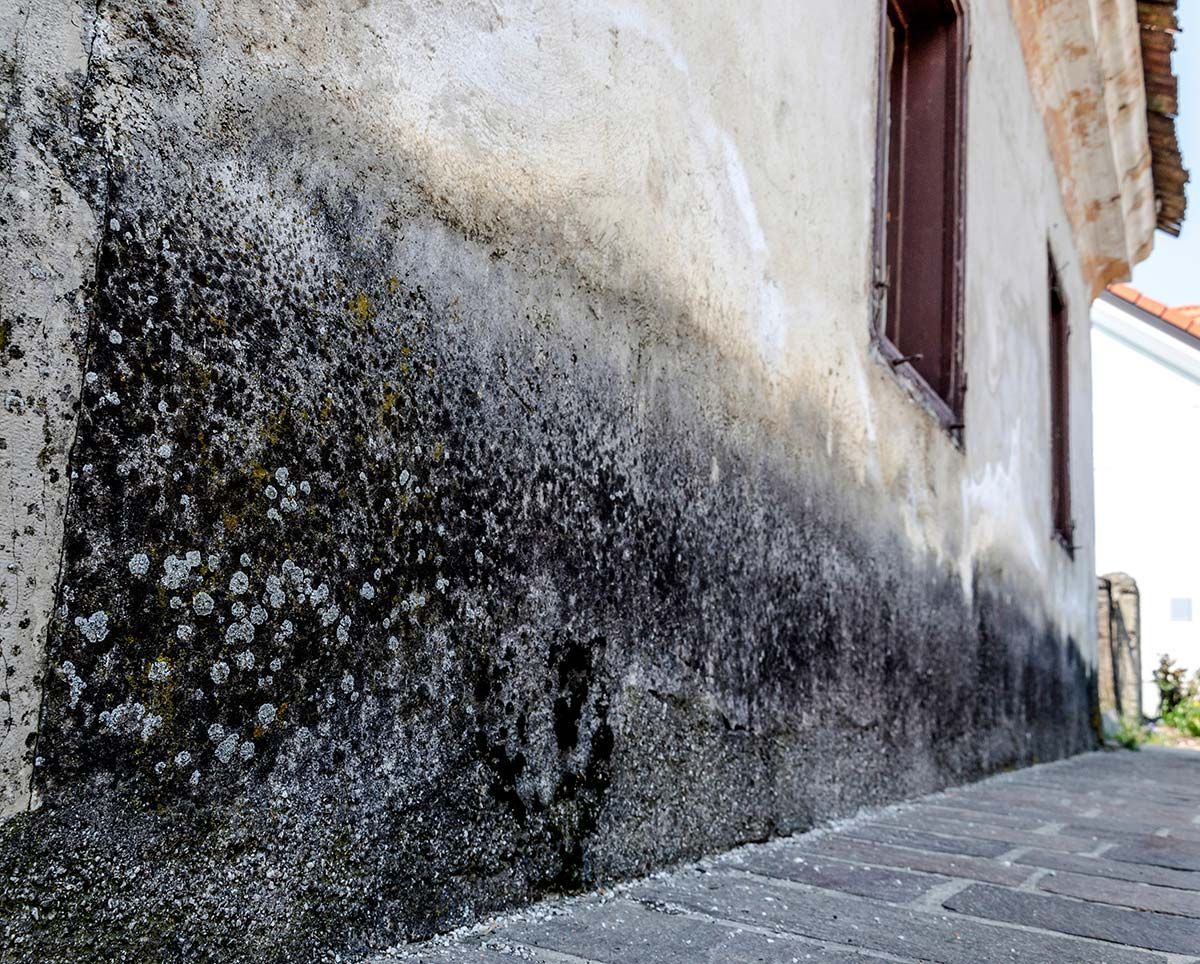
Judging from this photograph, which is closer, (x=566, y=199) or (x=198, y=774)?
(x=198, y=774)

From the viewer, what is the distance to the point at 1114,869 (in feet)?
6.73

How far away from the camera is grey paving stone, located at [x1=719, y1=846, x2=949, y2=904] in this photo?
67.4 inches

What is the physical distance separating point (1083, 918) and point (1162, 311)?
1403 centimetres

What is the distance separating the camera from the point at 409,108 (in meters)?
1.25

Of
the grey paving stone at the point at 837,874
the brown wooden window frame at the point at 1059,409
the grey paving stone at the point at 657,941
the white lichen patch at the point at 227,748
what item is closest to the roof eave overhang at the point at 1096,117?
the brown wooden window frame at the point at 1059,409

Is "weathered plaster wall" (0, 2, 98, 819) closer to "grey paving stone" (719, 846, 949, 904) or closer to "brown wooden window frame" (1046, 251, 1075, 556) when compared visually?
"grey paving stone" (719, 846, 949, 904)

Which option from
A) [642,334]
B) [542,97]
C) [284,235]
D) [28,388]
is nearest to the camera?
[28,388]

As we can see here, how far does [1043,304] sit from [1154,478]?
31.3ft

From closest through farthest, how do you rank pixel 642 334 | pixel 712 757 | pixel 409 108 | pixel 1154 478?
pixel 409 108, pixel 642 334, pixel 712 757, pixel 1154 478

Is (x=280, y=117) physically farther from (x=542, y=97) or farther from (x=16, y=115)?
(x=542, y=97)

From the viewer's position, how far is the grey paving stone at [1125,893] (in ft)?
5.66

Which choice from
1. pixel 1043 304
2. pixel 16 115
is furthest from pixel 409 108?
pixel 1043 304

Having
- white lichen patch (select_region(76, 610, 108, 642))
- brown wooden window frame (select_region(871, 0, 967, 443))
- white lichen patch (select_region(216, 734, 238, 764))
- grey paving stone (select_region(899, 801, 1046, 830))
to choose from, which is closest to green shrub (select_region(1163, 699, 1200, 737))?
brown wooden window frame (select_region(871, 0, 967, 443))

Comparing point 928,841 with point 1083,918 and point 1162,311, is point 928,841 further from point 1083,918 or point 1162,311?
point 1162,311
